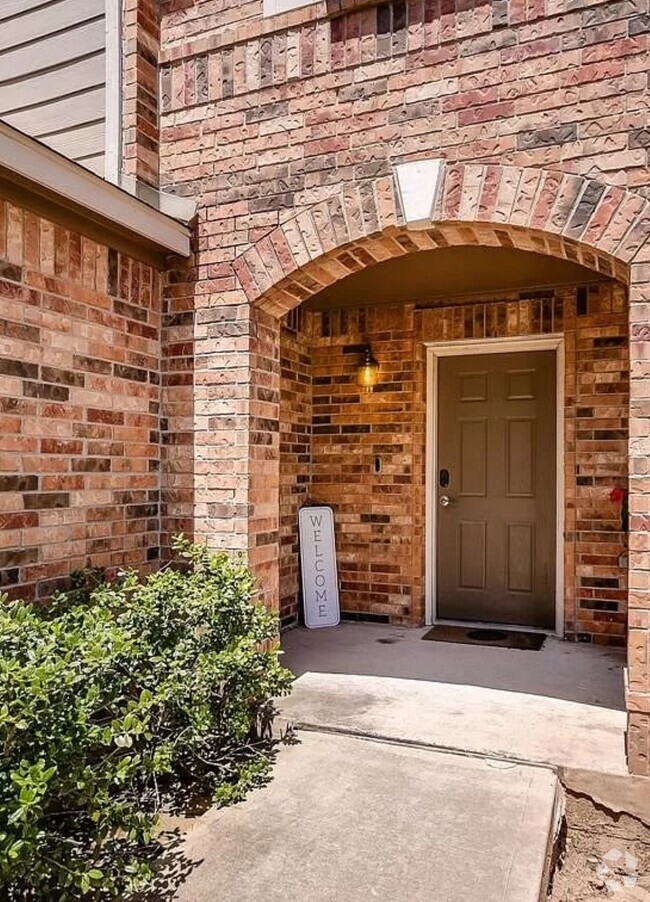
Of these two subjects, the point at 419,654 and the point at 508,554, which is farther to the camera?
the point at 508,554

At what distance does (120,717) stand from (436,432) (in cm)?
359

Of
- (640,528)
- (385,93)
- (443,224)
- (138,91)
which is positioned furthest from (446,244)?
(138,91)

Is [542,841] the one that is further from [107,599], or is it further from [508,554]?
[508,554]

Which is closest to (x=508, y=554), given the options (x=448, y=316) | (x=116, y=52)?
(x=448, y=316)

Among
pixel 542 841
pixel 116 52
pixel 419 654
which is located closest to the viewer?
pixel 542 841

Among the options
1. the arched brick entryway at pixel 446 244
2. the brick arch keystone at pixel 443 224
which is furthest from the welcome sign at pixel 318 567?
the brick arch keystone at pixel 443 224

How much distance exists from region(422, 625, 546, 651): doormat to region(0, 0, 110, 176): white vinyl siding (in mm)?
3657

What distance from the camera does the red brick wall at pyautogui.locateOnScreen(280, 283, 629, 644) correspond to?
15.3 feet

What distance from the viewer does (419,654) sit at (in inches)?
175

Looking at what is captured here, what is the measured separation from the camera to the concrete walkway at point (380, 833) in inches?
80.3

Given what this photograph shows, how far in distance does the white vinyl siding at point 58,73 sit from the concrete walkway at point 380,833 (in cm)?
328

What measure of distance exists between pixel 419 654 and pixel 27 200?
3.35 metres

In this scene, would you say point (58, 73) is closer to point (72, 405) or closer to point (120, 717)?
point (72, 405)

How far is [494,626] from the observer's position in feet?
16.8
